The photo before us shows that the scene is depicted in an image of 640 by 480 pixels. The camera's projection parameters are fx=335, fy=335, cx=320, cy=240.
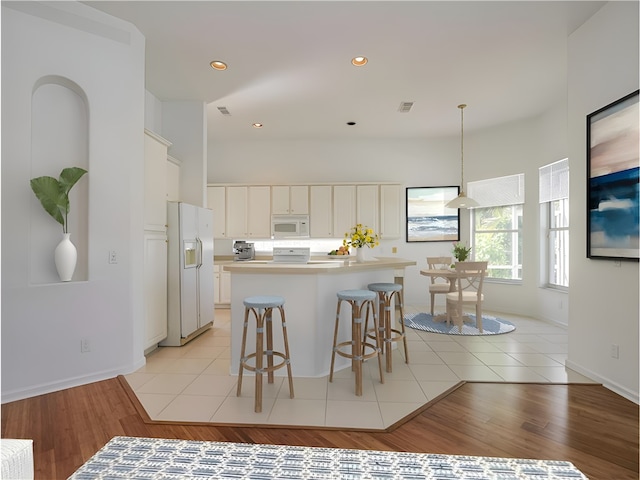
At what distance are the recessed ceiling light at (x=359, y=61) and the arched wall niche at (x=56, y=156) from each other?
255 cm

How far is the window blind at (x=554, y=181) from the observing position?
4626mm

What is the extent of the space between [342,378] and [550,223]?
419cm

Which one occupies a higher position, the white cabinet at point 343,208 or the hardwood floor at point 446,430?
the white cabinet at point 343,208

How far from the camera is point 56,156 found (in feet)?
9.29

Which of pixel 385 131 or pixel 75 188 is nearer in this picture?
pixel 75 188

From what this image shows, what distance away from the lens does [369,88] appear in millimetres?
4191

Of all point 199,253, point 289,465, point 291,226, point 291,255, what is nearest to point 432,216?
point 291,226

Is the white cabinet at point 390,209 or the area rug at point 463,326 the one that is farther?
the white cabinet at point 390,209

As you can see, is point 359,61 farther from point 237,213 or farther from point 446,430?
point 237,213

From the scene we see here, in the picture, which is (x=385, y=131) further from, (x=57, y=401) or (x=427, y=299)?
(x=57, y=401)

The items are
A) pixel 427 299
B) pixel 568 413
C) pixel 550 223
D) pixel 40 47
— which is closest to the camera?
pixel 568 413

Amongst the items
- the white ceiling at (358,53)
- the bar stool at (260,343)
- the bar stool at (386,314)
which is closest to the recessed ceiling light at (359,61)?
the white ceiling at (358,53)

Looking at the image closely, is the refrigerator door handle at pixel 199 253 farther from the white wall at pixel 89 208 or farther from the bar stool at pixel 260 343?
the bar stool at pixel 260 343

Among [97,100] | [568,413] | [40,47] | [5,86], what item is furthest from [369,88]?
[568,413]
